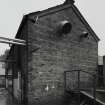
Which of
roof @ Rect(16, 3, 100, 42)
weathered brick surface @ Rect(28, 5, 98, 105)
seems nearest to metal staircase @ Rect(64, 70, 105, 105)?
weathered brick surface @ Rect(28, 5, 98, 105)

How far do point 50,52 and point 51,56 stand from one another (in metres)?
0.31

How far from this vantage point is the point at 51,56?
Result: 12055 mm

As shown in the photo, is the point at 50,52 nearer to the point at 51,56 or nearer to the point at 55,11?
the point at 51,56

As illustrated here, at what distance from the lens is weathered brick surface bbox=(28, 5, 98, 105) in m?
11.0

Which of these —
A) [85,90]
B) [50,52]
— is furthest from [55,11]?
[85,90]

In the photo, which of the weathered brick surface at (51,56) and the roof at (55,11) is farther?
Result: the roof at (55,11)

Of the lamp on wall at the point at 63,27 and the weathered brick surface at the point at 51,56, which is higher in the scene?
the lamp on wall at the point at 63,27

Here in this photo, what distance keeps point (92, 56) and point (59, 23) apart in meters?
5.10

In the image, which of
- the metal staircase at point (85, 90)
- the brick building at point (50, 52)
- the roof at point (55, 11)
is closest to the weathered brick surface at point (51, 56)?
the brick building at point (50, 52)

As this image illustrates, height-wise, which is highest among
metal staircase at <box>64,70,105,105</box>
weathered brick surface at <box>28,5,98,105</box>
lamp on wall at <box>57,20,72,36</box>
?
lamp on wall at <box>57,20,72,36</box>

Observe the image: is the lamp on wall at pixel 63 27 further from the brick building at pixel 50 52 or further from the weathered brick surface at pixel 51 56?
the weathered brick surface at pixel 51 56

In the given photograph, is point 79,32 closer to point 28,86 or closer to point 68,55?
point 68,55

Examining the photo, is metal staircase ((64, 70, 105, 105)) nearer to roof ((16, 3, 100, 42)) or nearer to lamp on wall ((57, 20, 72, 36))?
lamp on wall ((57, 20, 72, 36))

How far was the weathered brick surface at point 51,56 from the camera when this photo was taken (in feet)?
36.0
